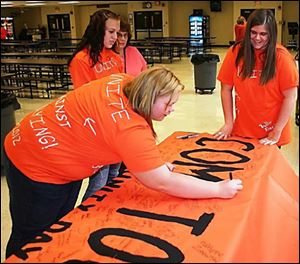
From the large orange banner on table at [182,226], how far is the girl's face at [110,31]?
79 cm

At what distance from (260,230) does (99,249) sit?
430 millimetres

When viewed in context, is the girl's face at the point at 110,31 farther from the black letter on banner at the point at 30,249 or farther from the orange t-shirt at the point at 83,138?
the black letter on banner at the point at 30,249

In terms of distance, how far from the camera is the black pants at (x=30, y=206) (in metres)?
1.42

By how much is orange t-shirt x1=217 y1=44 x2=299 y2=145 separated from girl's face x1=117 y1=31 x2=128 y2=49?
0.61m

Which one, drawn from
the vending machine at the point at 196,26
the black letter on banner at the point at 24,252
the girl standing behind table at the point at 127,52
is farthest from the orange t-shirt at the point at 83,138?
the vending machine at the point at 196,26

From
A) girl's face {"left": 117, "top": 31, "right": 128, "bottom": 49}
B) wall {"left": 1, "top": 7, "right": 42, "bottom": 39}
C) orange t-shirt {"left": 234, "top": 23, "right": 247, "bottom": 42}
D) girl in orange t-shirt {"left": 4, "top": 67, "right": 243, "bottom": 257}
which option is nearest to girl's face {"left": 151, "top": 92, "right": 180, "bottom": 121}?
girl in orange t-shirt {"left": 4, "top": 67, "right": 243, "bottom": 257}

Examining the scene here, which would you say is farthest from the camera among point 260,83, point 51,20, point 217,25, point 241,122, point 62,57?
point 51,20

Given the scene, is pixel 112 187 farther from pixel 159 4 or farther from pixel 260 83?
pixel 159 4

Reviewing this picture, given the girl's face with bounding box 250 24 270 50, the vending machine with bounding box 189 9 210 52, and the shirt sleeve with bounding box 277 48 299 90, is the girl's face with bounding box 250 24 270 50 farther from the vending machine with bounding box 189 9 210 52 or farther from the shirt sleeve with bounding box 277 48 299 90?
the vending machine with bounding box 189 9 210 52

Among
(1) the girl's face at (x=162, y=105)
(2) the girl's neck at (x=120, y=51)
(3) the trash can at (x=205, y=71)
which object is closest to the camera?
(1) the girl's face at (x=162, y=105)

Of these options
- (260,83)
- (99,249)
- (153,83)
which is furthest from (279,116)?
(99,249)

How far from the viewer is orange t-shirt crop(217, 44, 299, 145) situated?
1.91 meters

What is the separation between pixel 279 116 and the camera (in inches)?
77.9

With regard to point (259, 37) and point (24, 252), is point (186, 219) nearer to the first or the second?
point (24, 252)
